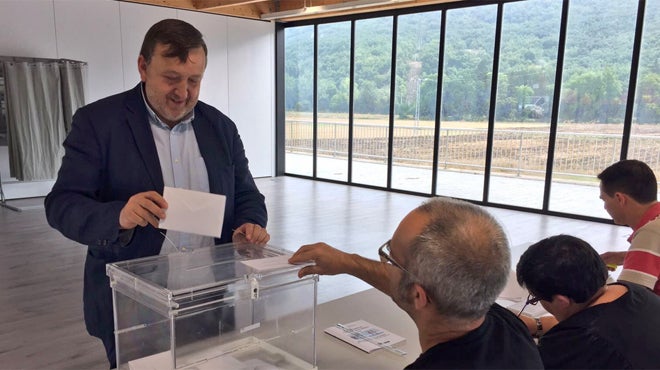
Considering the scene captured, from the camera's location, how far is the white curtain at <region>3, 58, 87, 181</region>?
19.2ft

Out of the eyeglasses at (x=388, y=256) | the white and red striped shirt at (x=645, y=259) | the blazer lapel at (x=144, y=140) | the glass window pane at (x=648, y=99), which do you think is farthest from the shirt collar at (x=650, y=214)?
the glass window pane at (x=648, y=99)

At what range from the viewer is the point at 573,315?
1255mm

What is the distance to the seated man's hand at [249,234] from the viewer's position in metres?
1.55

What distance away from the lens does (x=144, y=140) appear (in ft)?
4.73

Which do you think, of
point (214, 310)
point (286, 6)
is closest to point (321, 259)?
point (214, 310)

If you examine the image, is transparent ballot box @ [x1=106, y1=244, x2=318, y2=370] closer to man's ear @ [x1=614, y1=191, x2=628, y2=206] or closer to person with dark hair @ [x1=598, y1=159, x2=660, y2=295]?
person with dark hair @ [x1=598, y1=159, x2=660, y2=295]

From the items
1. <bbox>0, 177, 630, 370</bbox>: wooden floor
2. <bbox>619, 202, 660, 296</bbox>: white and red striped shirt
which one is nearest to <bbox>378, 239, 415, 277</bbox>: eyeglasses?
<bbox>0, 177, 630, 370</bbox>: wooden floor

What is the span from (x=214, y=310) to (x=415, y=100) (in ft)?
22.0

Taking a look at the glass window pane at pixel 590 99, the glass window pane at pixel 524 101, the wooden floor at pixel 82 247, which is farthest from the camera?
the glass window pane at pixel 524 101

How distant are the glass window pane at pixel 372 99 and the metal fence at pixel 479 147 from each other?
0.06 ft

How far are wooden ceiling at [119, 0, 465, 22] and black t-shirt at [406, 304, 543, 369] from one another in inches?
218

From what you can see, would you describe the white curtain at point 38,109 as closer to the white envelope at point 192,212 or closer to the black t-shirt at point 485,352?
the white envelope at point 192,212

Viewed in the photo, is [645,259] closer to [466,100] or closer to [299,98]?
[466,100]

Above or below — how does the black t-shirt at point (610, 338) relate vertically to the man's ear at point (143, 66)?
below
